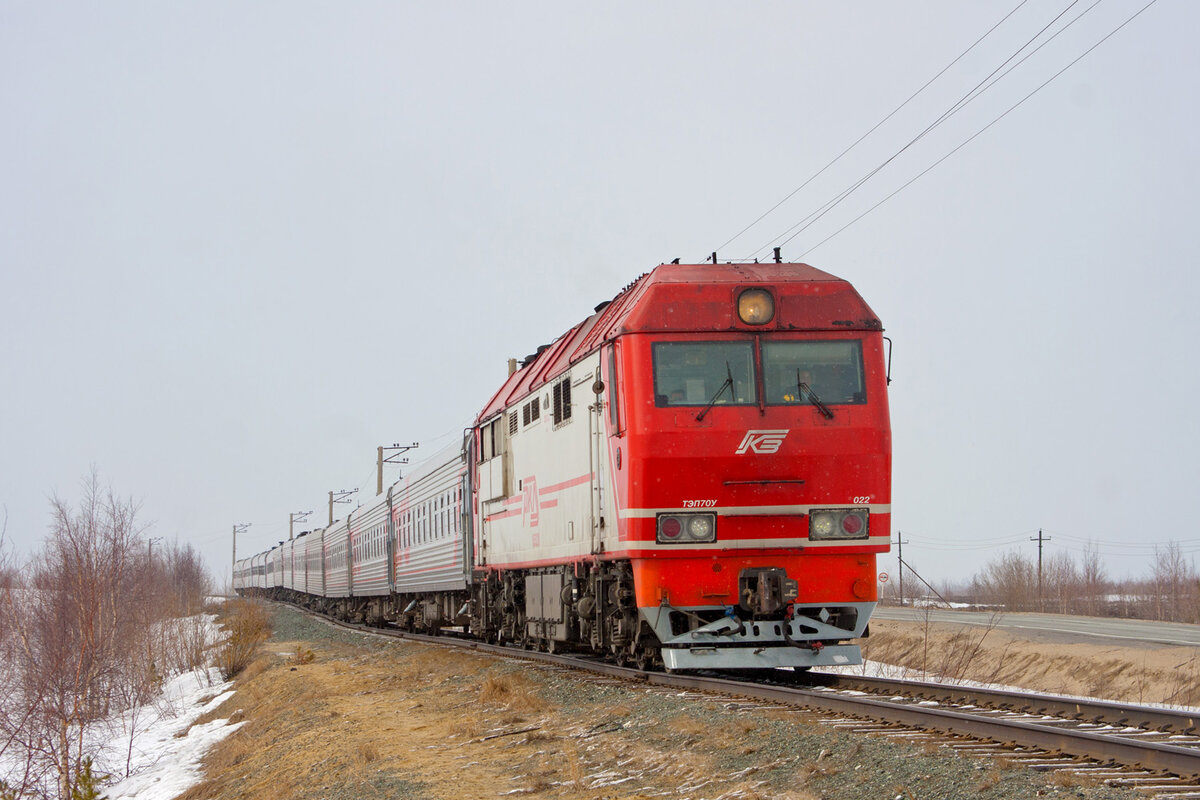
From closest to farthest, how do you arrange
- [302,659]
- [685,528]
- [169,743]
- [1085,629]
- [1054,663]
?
1. [685,528]
2. [302,659]
3. [169,743]
4. [1054,663]
5. [1085,629]

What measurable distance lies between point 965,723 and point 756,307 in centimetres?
479

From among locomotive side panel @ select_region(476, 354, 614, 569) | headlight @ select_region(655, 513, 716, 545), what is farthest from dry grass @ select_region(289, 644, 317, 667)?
headlight @ select_region(655, 513, 716, 545)

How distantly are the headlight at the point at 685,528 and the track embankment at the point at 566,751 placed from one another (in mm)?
1455

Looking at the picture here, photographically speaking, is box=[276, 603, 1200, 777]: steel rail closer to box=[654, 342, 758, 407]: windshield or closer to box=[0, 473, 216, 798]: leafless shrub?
box=[654, 342, 758, 407]: windshield

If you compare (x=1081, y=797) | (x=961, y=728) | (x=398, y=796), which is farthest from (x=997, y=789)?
(x=398, y=796)

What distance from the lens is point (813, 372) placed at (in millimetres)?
10977

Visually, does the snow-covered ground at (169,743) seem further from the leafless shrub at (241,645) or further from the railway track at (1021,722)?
the railway track at (1021,722)

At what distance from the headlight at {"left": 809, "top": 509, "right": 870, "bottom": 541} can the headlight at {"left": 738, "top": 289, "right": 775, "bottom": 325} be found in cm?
193

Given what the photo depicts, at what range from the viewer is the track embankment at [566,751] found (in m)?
6.43

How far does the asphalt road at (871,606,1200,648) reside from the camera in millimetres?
28188

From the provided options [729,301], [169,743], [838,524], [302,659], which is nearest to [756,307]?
[729,301]

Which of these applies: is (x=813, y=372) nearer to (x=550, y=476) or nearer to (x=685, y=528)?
(x=685, y=528)

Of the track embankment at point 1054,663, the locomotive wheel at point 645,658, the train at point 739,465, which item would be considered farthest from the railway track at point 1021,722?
the track embankment at point 1054,663

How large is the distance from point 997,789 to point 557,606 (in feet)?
28.3
